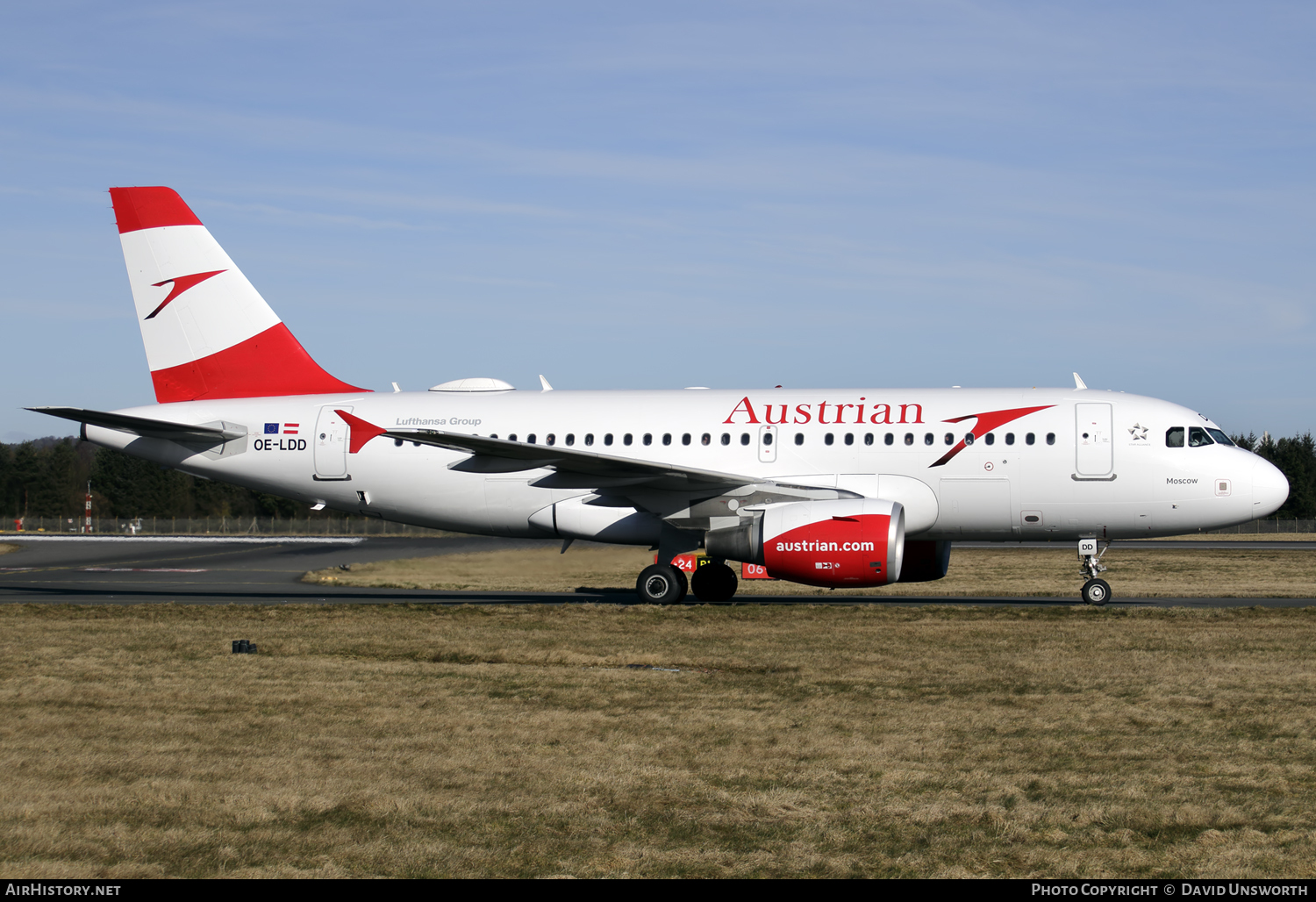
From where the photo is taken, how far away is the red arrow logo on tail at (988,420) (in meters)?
22.4

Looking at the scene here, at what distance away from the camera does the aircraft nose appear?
21938 mm

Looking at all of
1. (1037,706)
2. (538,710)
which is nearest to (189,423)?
(538,710)

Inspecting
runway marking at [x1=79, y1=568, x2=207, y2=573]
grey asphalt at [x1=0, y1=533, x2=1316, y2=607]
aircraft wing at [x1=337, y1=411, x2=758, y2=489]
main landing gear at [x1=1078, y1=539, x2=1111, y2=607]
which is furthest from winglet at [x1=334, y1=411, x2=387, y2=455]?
runway marking at [x1=79, y1=568, x2=207, y2=573]

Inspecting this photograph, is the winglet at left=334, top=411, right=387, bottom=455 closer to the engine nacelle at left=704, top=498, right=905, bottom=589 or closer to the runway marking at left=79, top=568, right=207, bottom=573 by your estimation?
the engine nacelle at left=704, top=498, right=905, bottom=589

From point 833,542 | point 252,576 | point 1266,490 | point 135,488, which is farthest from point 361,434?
point 135,488

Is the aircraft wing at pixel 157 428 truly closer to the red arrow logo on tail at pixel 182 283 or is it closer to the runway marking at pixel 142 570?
the red arrow logo on tail at pixel 182 283

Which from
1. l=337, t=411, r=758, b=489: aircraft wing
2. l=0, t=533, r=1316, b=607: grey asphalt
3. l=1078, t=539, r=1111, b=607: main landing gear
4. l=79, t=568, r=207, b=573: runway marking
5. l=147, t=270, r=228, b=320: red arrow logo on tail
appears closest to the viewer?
l=337, t=411, r=758, b=489: aircraft wing

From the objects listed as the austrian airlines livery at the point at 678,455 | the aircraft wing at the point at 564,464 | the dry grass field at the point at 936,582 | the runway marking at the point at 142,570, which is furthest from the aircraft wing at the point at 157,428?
the runway marking at the point at 142,570

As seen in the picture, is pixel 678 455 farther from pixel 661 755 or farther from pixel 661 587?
pixel 661 755

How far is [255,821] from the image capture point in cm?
708

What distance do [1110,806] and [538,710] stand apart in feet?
17.5

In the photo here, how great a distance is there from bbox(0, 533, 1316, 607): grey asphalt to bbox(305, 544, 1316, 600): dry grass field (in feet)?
2.54

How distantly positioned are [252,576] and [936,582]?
19.4m

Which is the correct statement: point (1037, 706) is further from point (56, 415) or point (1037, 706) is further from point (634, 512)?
point (56, 415)
